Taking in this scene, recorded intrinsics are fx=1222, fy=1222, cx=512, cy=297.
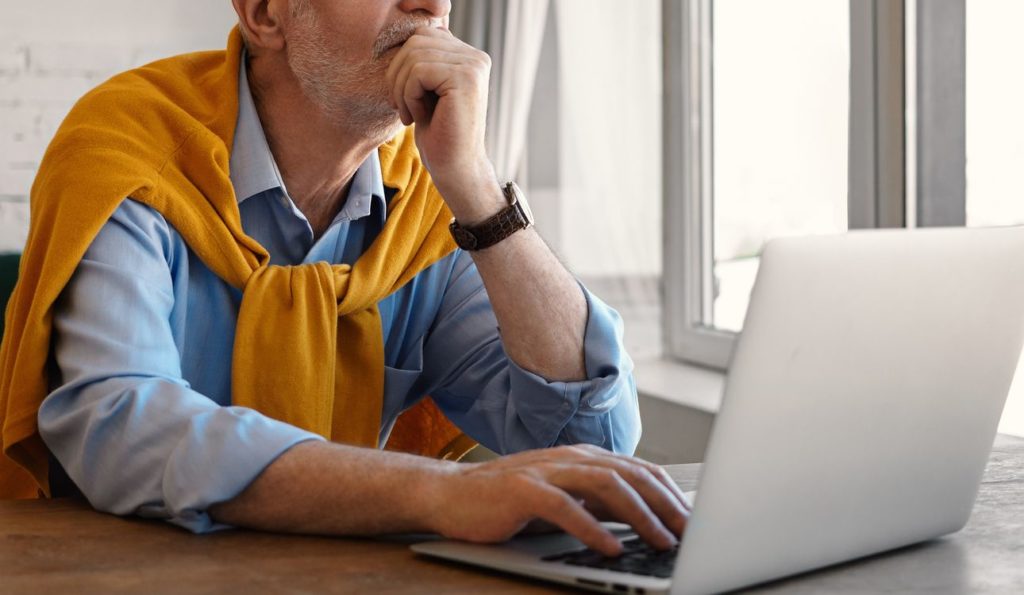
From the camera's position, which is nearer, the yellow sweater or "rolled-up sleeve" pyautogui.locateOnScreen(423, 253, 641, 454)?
the yellow sweater

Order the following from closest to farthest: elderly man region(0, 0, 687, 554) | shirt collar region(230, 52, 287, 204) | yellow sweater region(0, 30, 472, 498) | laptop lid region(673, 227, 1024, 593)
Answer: laptop lid region(673, 227, 1024, 593)
elderly man region(0, 0, 687, 554)
yellow sweater region(0, 30, 472, 498)
shirt collar region(230, 52, 287, 204)

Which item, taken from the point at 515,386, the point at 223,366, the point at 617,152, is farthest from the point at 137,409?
the point at 617,152

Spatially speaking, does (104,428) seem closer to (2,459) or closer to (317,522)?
(317,522)

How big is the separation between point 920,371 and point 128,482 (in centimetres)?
64

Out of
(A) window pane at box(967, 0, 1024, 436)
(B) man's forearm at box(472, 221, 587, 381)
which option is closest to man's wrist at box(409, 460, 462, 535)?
(B) man's forearm at box(472, 221, 587, 381)

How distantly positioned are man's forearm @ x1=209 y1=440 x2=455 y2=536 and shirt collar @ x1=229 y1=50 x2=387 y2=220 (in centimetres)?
53

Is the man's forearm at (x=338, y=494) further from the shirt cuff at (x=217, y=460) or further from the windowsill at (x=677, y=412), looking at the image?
the windowsill at (x=677, y=412)

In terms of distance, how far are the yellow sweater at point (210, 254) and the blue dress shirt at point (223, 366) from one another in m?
0.02

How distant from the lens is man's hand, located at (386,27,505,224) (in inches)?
52.9

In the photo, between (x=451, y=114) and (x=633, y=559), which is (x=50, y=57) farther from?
(x=633, y=559)

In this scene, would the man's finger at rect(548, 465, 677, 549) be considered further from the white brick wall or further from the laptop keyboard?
the white brick wall

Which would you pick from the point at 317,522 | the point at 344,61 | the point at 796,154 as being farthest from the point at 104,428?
the point at 796,154

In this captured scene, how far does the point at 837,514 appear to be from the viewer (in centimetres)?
82

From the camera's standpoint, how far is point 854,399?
0.78 m
